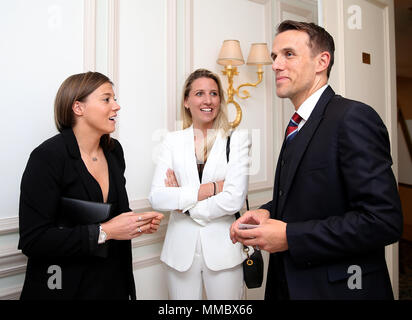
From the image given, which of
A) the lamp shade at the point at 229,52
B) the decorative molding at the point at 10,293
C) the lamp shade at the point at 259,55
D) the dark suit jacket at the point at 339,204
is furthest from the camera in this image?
the lamp shade at the point at 259,55

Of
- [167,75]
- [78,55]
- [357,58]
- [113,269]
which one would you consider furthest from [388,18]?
[113,269]

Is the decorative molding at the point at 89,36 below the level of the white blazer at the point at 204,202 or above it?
above

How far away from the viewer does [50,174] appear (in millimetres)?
1450

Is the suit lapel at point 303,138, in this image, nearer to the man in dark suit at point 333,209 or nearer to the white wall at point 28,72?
the man in dark suit at point 333,209

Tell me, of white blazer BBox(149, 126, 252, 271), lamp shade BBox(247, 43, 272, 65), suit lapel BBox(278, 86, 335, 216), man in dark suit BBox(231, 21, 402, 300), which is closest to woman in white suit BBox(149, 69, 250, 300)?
white blazer BBox(149, 126, 252, 271)

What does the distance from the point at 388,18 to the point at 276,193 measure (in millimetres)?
2309

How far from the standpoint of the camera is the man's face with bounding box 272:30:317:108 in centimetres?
139

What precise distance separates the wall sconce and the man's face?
1.32 m

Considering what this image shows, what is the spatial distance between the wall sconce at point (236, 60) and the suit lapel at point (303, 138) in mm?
1565

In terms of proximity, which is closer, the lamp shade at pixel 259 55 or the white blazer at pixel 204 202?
the white blazer at pixel 204 202

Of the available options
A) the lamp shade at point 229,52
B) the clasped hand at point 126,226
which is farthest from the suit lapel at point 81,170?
the lamp shade at point 229,52

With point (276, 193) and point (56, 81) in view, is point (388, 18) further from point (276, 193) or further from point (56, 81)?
point (56, 81)

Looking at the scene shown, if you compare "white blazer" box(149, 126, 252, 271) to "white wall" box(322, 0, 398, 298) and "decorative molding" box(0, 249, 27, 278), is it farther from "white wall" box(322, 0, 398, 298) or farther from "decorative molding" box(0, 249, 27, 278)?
"white wall" box(322, 0, 398, 298)

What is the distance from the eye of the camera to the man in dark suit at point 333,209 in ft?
3.49
